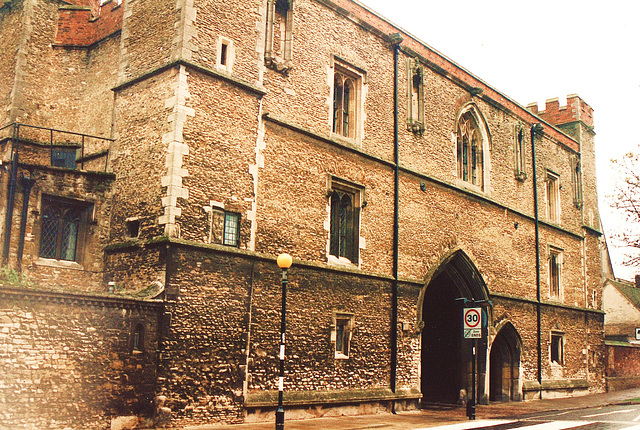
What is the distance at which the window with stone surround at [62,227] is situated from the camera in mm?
15141

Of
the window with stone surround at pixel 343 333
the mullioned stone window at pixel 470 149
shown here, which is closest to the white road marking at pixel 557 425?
the window with stone surround at pixel 343 333

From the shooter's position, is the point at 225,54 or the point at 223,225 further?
the point at 225,54

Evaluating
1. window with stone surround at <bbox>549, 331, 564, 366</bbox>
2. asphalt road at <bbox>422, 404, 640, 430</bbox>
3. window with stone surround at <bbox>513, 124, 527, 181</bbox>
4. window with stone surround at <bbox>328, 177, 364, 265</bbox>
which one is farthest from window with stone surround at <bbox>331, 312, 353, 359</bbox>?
window with stone surround at <bbox>549, 331, 564, 366</bbox>

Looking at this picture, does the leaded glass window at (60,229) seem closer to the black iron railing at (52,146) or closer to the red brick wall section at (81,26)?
the black iron railing at (52,146)

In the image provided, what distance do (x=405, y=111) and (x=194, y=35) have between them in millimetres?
8428

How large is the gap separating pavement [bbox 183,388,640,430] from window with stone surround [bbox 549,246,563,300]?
5445 mm

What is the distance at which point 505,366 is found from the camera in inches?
1013

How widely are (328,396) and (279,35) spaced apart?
9.33 meters

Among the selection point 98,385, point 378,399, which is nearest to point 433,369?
point 378,399

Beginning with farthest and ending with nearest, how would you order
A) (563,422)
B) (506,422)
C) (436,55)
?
(436,55)
(506,422)
(563,422)

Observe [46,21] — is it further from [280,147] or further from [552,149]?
[552,149]

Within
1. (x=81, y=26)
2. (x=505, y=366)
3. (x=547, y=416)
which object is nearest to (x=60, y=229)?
(x=81, y=26)

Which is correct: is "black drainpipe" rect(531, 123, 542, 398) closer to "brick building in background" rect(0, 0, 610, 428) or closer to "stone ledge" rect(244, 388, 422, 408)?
"brick building in background" rect(0, 0, 610, 428)

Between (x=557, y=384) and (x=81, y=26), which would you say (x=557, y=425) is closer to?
(x=557, y=384)
